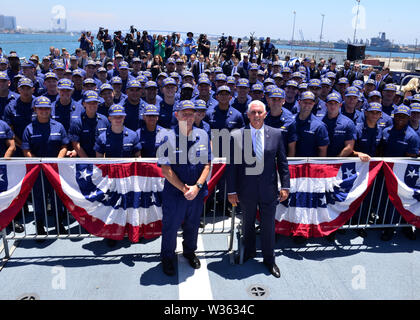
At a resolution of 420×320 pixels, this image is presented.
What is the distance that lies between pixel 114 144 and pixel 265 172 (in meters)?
2.25

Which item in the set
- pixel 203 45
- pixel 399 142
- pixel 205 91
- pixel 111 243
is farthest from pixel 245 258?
pixel 203 45

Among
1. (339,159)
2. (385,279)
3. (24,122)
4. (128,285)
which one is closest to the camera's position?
(128,285)

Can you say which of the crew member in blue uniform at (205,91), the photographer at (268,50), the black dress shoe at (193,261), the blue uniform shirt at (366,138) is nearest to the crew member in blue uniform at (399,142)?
the blue uniform shirt at (366,138)

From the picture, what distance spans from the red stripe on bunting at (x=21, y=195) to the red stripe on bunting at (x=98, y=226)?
151 millimetres

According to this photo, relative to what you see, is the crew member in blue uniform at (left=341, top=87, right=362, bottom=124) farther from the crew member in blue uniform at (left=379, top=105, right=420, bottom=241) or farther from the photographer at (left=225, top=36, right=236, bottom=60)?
the photographer at (left=225, top=36, right=236, bottom=60)

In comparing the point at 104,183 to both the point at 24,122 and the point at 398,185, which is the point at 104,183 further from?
the point at 398,185

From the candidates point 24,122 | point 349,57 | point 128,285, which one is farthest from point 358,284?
point 349,57

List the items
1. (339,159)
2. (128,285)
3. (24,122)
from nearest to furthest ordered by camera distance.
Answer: (128,285), (339,159), (24,122)

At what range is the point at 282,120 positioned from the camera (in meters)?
5.38

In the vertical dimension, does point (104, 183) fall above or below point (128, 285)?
above
